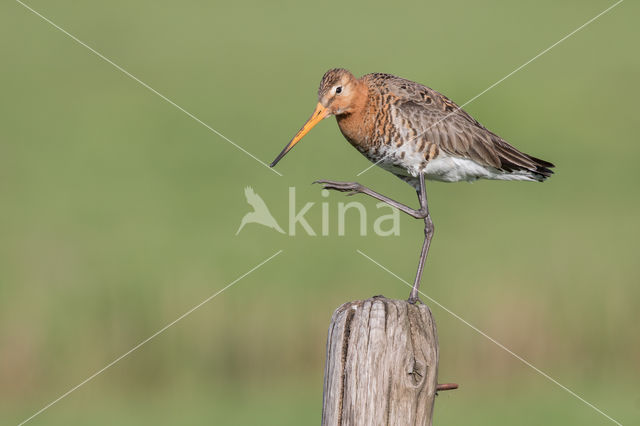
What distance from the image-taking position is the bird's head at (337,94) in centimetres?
805

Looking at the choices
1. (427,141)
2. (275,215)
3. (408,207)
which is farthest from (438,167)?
(275,215)

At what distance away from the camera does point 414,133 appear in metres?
8.15

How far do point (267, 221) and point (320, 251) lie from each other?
3.64 ft

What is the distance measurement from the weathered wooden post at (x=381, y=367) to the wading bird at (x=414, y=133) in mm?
2904

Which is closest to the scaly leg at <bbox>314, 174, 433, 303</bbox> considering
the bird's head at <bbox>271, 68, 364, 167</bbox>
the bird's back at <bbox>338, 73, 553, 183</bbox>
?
the bird's back at <bbox>338, 73, 553, 183</bbox>

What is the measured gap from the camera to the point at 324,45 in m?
19.7

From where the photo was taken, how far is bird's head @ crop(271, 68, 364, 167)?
8055mm

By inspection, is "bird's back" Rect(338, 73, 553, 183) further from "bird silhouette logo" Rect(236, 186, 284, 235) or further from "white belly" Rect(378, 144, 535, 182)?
"bird silhouette logo" Rect(236, 186, 284, 235)

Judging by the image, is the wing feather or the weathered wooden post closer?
the weathered wooden post

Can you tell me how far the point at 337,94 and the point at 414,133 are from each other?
2.10 feet

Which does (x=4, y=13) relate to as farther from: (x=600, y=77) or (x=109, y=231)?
(x=600, y=77)

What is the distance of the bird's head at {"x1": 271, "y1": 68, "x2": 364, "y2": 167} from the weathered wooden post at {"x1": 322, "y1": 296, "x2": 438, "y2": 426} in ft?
10.3

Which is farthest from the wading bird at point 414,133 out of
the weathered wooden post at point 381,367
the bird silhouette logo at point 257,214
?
the bird silhouette logo at point 257,214

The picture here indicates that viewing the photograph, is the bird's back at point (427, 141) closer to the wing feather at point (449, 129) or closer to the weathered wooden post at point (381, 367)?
the wing feather at point (449, 129)
